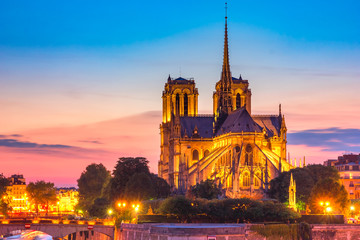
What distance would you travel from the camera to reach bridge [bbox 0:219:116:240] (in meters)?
72.8

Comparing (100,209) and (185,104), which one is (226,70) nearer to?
(185,104)

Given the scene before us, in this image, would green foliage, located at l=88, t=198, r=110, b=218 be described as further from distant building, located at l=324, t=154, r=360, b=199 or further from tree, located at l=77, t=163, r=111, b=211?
distant building, located at l=324, t=154, r=360, b=199

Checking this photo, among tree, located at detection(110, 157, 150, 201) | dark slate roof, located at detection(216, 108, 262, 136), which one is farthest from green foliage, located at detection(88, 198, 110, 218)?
dark slate roof, located at detection(216, 108, 262, 136)

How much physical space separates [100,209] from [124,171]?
25.3 ft

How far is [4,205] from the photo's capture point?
109 meters

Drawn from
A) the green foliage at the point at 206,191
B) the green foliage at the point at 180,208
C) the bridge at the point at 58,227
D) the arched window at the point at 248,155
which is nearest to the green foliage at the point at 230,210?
the green foliage at the point at 180,208

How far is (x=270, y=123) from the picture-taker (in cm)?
12875

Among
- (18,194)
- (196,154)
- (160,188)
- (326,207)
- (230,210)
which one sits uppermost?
(196,154)

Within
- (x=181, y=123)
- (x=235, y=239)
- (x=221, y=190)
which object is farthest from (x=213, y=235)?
(x=181, y=123)

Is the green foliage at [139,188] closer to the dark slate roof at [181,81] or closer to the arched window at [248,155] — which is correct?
the arched window at [248,155]

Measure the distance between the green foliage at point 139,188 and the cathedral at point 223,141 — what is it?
9.35 meters

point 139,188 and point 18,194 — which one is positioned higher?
point 18,194

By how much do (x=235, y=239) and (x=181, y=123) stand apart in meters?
69.6

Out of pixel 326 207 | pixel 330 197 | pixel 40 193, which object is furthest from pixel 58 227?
pixel 40 193
